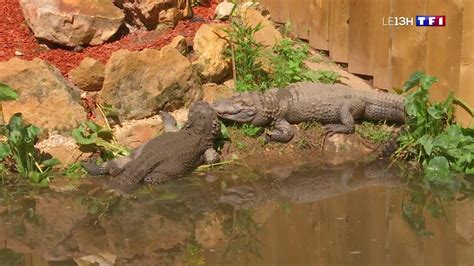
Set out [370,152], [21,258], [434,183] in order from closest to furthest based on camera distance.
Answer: [21,258] → [434,183] → [370,152]

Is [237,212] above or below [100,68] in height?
below

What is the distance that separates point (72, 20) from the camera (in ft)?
25.8

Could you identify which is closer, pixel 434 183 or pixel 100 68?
pixel 434 183

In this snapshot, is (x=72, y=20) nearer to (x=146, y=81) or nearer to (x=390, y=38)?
(x=146, y=81)

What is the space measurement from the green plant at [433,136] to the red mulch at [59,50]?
8.80 feet

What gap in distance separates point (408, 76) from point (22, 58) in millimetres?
4016

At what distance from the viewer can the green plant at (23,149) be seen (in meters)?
6.33

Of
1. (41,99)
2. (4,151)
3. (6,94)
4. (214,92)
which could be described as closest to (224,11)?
(214,92)

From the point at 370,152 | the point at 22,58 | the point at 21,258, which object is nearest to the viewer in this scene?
the point at 21,258

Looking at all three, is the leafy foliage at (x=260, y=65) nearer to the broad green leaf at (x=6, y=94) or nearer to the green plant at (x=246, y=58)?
the green plant at (x=246, y=58)

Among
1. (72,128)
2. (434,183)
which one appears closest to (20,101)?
(72,128)

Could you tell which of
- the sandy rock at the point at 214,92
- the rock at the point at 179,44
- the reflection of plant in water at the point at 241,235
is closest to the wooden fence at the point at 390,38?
the sandy rock at the point at 214,92

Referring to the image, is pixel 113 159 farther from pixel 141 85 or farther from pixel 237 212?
pixel 237 212

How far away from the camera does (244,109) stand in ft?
23.7
